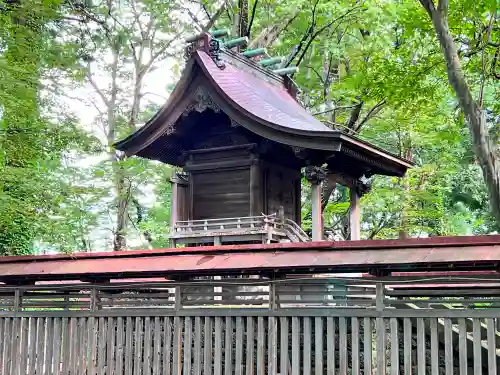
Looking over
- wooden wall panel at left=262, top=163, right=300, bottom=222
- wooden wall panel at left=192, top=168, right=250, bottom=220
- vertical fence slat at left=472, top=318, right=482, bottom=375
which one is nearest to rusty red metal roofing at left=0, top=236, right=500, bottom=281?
vertical fence slat at left=472, top=318, right=482, bottom=375

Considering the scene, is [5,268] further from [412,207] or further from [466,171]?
[466,171]

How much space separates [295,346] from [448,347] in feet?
6.74

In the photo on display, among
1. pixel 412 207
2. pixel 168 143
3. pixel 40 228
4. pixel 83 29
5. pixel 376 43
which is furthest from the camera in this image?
pixel 412 207

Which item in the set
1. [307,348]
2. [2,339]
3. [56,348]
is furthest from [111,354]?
[307,348]

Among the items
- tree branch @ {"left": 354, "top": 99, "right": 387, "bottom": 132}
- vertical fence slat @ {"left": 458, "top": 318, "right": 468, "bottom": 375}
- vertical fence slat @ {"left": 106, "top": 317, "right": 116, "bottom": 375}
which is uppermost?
tree branch @ {"left": 354, "top": 99, "right": 387, "bottom": 132}

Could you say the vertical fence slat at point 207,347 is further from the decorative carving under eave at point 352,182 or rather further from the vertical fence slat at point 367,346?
the decorative carving under eave at point 352,182

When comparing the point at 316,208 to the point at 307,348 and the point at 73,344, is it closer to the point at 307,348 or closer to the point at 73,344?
the point at 307,348

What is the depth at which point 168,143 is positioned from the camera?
1309cm

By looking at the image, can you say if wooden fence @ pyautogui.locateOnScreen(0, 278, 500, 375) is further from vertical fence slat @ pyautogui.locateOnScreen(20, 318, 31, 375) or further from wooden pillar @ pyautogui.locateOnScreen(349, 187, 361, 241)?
wooden pillar @ pyautogui.locateOnScreen(349, 187, 361, 241)

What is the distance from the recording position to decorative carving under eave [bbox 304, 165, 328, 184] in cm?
1216

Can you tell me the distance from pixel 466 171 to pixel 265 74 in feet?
42.7

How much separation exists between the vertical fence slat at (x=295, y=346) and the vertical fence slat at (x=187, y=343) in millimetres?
1661

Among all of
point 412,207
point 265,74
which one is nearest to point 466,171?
point 412,207

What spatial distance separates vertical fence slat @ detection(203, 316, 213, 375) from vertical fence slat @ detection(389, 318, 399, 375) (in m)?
2.70
